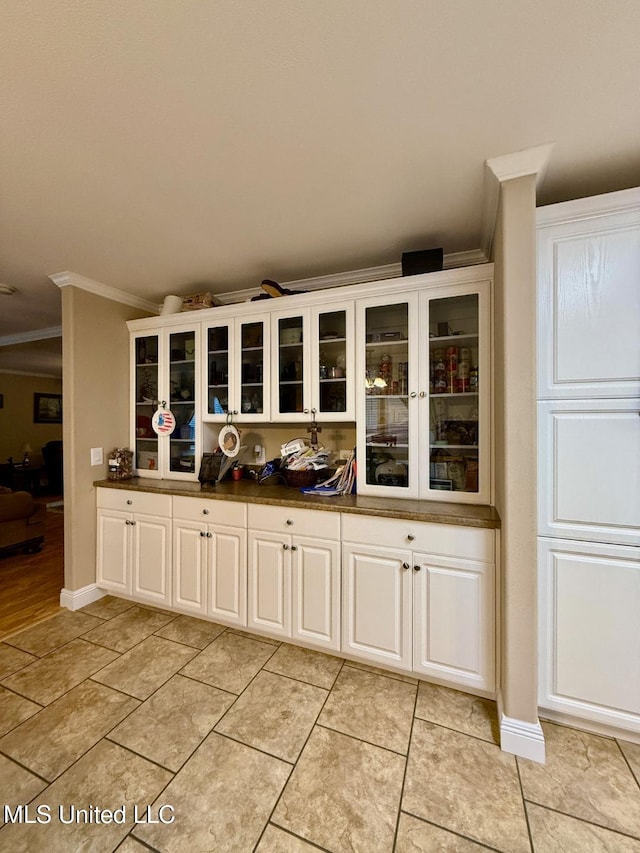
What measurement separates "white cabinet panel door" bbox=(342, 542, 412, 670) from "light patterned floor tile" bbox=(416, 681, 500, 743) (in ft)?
0.54

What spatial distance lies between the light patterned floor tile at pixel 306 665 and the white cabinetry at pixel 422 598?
163mm

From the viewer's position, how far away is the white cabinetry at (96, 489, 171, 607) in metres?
2.47

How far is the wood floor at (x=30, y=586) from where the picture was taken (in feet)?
8.21

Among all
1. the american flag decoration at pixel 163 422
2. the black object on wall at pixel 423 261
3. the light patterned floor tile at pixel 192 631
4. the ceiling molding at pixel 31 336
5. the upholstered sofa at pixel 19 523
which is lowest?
the light patterned floor tile at pixel 192 631

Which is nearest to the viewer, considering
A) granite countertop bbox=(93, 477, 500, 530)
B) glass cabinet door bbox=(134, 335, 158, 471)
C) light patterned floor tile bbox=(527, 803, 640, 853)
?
light patterned floor tile bbox=(527, 803, 640, 853)

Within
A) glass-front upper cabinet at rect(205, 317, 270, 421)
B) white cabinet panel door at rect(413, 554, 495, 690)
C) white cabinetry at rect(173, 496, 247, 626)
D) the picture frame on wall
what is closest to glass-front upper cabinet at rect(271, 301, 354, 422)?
glass-front upper cabinet at rect(205, 317, 270, 421)

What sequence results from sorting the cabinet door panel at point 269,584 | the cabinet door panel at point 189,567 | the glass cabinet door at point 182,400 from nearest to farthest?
the cabinet door panel at point 269,584 < the cabinet door panel at point 189,567 < the glass cabinet door at point 182,400

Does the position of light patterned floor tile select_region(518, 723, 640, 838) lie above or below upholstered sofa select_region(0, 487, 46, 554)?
below

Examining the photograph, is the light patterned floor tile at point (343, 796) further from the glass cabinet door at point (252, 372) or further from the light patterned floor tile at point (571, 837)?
the glass cabinet door at point (252, 372)

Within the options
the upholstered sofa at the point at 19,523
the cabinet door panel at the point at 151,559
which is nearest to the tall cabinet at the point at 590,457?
the cabinet door panel at the point at 151,559

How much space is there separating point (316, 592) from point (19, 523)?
3543 mm

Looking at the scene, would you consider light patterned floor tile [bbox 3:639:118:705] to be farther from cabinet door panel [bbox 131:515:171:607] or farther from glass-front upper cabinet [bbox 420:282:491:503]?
glass-front upper cabinet [bbox 420:282:491:503]

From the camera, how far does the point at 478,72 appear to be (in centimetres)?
108

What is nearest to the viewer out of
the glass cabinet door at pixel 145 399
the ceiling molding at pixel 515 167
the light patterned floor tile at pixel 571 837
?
the light patterned floor tile at pixel 571 837
